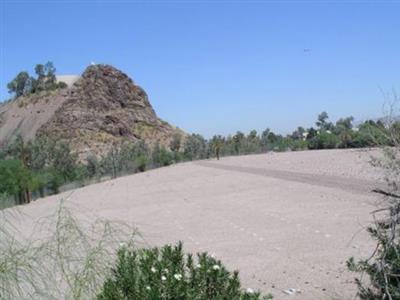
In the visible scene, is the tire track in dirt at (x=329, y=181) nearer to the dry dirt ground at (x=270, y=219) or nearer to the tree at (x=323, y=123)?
the dry dirt ground at (x=270, y=219)

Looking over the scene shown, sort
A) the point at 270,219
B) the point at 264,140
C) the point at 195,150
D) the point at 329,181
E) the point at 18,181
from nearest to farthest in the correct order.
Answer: the point at 270,219 < the point at 329,181 < the point at 18,181 < the point at 195,150 < the point at 264,140

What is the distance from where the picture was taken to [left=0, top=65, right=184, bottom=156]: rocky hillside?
6581cm

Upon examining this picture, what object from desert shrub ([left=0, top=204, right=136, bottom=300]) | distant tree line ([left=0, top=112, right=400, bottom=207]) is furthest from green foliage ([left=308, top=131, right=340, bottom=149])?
desert shrub ([left=0, top=204, right=136, bottom=300])

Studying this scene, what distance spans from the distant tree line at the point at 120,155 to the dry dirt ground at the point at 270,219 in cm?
693

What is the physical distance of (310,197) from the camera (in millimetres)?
15664

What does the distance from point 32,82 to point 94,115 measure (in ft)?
71.5

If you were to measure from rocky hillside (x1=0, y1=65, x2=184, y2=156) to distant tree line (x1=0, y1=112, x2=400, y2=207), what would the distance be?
1233 centimetres

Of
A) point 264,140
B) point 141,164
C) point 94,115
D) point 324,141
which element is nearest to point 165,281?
point 141,164

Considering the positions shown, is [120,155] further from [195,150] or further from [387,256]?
[387,256]

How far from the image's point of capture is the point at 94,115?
67.9 metres

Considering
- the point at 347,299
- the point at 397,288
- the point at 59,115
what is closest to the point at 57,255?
the point at 397,288

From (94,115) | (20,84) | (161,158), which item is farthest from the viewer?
(20,84)

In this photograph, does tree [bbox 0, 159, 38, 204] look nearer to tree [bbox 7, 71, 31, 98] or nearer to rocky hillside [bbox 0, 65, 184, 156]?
rocky hillside [bbox 0, 65, 184, 156]

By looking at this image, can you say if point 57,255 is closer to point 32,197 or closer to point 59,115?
point 32,197
